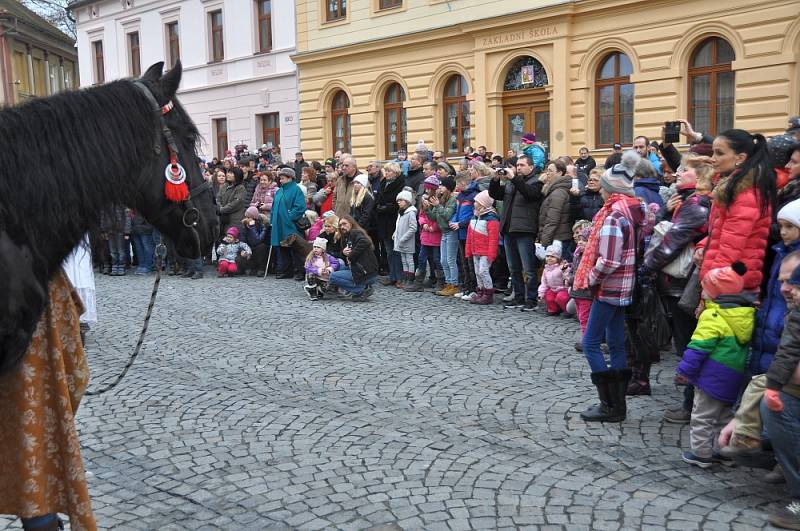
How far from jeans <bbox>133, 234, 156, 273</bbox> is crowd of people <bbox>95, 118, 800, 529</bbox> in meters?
4.66

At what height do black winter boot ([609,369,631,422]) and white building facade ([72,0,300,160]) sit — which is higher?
white building facade ([72,0,300,160])

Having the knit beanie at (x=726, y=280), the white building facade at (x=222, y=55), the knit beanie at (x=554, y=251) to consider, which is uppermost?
the white building facade at (x=222, y=55)

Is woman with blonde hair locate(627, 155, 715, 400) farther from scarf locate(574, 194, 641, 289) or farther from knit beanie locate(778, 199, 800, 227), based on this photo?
knit beanie locate(778, 199, 800, 227)

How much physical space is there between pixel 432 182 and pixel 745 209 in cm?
737

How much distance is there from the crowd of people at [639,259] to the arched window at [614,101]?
665 cm

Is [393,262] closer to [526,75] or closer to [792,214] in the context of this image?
[792,214]

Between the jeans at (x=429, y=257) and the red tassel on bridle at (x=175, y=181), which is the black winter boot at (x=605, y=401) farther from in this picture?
the jeans at (x=429, y=257)

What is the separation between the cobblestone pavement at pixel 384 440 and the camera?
159 inches

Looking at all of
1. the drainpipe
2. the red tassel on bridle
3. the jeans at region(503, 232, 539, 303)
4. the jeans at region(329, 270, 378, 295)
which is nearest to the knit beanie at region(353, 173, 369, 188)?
the jeans at region(329, 270, 378, 295)

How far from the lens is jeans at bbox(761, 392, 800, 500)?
13.0ft

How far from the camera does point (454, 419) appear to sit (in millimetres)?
5602

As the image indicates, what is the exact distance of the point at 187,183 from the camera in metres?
3.49

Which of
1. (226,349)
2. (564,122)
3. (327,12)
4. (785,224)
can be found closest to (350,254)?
(226,349)

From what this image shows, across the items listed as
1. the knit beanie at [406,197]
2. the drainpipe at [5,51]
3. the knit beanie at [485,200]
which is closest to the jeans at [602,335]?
the knit beanie at [485,200]
